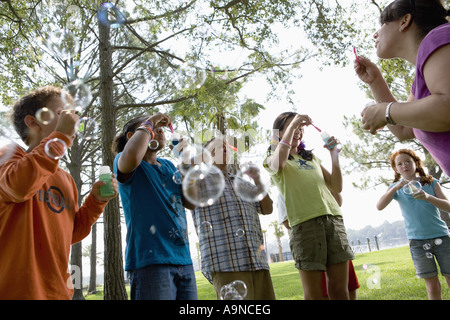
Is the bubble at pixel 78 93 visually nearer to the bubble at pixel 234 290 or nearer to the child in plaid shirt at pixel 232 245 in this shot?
the child in plaid shirt at pixel 232 245

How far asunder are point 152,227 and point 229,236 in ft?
1.99

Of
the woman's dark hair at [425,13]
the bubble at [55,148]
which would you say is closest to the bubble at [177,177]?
the bubble at [55,148]

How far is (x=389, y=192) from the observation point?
10.8 ft

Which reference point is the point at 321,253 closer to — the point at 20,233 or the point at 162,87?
the point at 20,233

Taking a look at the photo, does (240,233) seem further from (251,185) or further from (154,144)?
(154,144)

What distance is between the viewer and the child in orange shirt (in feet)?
4.43

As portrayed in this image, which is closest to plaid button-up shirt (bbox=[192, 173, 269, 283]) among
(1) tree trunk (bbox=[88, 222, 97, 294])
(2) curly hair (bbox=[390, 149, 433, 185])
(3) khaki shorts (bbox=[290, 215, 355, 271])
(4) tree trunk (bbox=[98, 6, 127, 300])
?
(3) khaki shorts (bbox=[290, 215, 355, 271])

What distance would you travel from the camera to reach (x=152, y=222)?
192 centimetres

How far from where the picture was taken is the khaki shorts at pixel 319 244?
7.34 feet

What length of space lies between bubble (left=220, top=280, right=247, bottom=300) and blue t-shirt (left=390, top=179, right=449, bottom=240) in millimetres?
1914

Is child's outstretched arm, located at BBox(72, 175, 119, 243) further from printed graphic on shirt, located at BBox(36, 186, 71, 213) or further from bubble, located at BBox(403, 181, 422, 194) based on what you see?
bubble, located at BBox(403, 181, 422, 194)

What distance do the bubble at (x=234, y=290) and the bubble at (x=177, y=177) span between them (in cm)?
74
